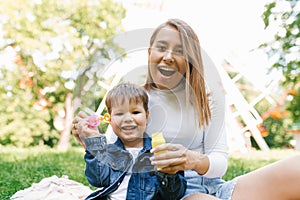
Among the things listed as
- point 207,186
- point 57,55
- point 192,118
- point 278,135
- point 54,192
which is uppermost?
point 57,55

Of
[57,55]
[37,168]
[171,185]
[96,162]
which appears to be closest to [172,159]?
[171,185]

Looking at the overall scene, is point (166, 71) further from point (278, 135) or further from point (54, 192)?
point (278, 135)

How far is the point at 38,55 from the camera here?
592 cm

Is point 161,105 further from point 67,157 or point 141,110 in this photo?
point 67,157

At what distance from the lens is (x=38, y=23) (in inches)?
243

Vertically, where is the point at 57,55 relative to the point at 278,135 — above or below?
above

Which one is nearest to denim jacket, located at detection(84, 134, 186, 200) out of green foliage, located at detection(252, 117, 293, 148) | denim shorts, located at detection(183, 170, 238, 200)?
denim shorts, located at detection(183, 170, 238, 200)

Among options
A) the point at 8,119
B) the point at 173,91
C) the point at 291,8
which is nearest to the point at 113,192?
the point at 173,91

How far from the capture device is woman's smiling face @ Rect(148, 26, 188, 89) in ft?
4.28

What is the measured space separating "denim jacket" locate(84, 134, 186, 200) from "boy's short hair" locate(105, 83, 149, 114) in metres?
0.09

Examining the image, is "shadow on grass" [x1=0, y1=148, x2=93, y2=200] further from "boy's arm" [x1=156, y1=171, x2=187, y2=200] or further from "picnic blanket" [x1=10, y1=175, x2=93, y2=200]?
"boy's arm" [x1=156, y1=171, x2=187, y2=200]

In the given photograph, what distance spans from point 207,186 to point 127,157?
33 centimetres

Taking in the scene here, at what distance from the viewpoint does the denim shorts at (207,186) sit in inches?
56.4

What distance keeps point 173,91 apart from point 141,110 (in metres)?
0.13
